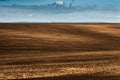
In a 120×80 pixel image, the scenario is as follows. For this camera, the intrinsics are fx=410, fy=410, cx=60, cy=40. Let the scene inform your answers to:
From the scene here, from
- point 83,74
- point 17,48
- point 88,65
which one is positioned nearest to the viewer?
point 83,74

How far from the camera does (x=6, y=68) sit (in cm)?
2297

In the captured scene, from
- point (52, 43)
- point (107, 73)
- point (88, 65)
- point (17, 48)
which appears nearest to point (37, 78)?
point (107, 73)

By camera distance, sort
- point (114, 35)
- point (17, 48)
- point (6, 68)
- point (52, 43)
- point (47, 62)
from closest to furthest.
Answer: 1. point (6, 68)
2. point (47, 62)
3. point (17, 48)
4. point (52, 43)
5. point (114, 35)

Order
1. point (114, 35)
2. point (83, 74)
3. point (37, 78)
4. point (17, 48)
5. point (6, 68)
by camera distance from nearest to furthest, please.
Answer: point (37, 78) → point (83, 74) → point (6, 68) → point (17, 48) → point (114, 35)

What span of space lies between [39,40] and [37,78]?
89.7 ft

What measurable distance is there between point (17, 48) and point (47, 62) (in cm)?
1180

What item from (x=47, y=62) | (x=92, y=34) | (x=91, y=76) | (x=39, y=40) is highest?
(x=91, y=76)

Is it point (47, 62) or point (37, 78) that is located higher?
point (37, 78)

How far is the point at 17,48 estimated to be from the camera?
124ft

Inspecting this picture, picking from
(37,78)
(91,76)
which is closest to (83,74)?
(91,76)

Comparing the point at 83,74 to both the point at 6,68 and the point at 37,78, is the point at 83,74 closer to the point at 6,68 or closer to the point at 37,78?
the point at 37,78

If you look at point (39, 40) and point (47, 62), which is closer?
point (47, 62)

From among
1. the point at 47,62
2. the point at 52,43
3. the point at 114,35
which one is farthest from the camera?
the point at 114,35

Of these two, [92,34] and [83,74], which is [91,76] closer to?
[83,74]
